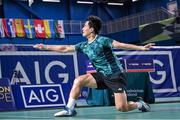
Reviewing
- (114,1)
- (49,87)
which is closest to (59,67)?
(49,87)

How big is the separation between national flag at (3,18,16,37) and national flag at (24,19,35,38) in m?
1.24

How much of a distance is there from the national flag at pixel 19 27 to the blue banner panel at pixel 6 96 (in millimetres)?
26350

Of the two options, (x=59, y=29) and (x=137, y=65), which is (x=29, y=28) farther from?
(x=137, y=65)

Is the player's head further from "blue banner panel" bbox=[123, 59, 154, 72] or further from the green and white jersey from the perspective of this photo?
"blue banner panel" bbox=[123, 59, 154, 72]

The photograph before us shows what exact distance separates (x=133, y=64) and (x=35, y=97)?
3401 millimetres

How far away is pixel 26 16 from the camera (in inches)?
1500

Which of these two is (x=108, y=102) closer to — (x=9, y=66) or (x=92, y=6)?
(x=9, y=66)

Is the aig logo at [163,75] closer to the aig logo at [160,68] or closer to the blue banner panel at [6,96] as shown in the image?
the aig logo at [160,68]

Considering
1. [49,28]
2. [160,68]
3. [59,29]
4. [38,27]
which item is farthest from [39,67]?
[59,29]

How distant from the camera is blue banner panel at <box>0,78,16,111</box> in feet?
33.1

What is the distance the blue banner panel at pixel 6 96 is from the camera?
10.1m

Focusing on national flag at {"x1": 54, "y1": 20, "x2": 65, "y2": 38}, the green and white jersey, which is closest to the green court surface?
the green and white jersey

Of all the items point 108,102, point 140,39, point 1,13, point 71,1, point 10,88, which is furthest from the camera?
point 71,1

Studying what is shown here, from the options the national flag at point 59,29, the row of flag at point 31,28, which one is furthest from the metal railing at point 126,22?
the row of flag at point 31,28
